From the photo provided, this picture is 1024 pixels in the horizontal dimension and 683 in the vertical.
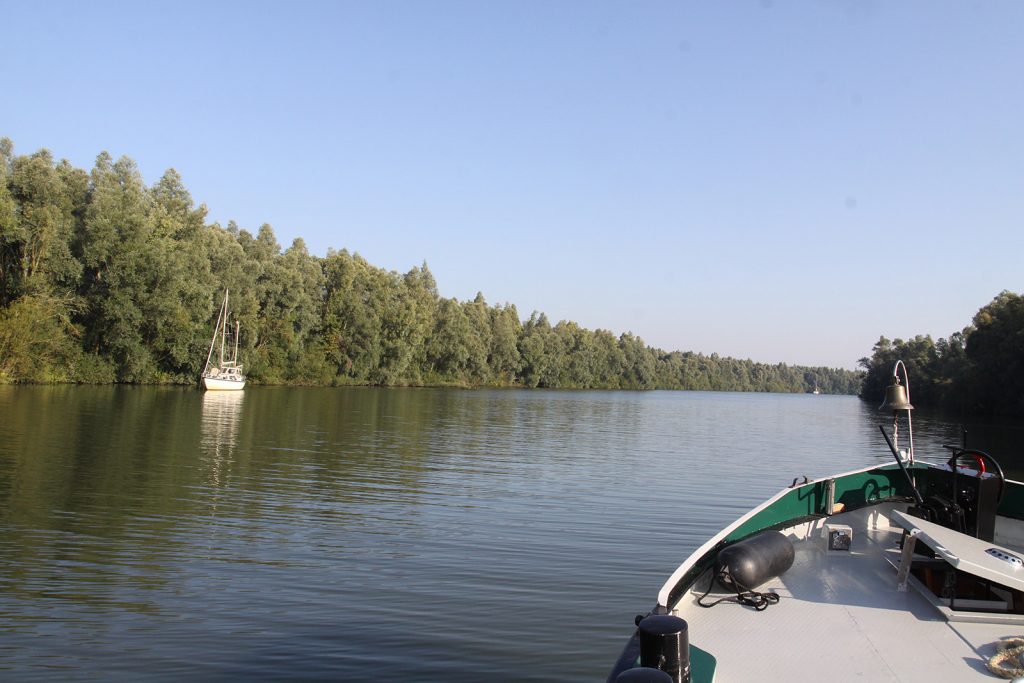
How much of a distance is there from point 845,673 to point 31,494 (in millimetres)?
15761

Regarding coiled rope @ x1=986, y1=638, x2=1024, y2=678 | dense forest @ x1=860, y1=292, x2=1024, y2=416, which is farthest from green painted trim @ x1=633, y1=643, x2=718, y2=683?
dense forest @ x1=860, y1=292, x2=1024, y2=416

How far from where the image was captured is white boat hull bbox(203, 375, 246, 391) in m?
58.5

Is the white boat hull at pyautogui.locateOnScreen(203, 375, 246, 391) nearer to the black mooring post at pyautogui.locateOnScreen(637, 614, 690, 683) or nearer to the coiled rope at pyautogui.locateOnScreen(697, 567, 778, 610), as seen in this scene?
the coiled rope at pyautogui.locateOnScreen(697, 567, 778, 610)

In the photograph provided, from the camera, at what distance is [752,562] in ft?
23.5

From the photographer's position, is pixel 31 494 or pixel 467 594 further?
pixel 31 494

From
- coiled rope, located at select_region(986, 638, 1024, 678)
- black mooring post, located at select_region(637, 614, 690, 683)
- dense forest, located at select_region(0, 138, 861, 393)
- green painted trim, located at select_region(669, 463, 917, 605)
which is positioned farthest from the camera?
dense forest, located at select_region(0, 138, 861, 393)

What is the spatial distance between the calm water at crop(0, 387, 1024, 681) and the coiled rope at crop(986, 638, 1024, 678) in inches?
141

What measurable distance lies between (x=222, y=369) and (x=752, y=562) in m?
60.2

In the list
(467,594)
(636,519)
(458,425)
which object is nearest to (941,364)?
(458,425)

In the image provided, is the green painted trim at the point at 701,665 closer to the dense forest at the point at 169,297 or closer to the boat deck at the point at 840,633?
the boat deck at the point at 840,633

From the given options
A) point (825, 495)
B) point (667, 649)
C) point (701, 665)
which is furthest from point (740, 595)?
point (825, 495)

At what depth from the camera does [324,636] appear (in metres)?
8.38

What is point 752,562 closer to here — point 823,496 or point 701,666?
point 701,666

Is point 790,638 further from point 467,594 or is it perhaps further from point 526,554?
point 526,554
